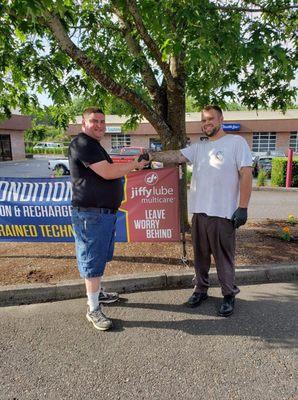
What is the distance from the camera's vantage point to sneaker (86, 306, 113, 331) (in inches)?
127

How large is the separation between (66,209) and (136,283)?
5.08 ft

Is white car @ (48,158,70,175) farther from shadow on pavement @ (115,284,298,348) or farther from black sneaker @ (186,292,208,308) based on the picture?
black sneaker @ (186,292,208,308)

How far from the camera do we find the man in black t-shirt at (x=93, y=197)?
310 centimetres

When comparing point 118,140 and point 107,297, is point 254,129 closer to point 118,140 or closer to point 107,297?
point 118,140

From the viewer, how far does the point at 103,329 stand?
3.24 metres

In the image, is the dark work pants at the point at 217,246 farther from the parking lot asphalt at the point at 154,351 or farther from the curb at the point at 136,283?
the curb at the point at 136,283

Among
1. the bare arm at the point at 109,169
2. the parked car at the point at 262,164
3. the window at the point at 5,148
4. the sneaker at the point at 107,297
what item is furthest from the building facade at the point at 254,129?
the bare arm at the point at 109,169

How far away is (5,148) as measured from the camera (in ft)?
108

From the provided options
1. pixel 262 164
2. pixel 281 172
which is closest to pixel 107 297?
pixel 281 172

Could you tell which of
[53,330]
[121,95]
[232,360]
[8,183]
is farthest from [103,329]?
[121,95]

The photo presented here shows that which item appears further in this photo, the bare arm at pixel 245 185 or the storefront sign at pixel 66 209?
the storefront sign at pixel 66 209

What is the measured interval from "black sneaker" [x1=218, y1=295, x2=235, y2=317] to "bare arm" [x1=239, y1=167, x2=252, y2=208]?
Answer: 1.05m

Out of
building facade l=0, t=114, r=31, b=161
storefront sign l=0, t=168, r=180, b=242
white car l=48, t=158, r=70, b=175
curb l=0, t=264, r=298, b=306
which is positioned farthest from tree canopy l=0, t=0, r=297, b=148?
building facade l=0, t=114, r=31, b=161

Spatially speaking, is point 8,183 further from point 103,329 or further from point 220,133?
point 220,133
